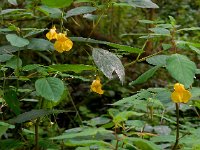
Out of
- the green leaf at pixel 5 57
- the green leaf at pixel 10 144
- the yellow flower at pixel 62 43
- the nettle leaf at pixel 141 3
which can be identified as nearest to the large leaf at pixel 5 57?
the green leaf at pixel 5 57

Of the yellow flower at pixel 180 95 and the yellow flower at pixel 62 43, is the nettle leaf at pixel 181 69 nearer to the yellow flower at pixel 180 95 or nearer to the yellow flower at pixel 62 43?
the yellow flower at pixel 180 95

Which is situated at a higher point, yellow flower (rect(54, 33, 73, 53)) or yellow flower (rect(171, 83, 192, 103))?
yellow flower (rect(54, 33, 73, 53))

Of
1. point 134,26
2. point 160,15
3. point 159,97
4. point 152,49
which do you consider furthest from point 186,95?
point 160,15

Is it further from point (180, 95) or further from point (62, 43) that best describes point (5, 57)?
point (180, 95)

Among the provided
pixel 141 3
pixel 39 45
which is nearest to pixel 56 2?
pixel 39 45

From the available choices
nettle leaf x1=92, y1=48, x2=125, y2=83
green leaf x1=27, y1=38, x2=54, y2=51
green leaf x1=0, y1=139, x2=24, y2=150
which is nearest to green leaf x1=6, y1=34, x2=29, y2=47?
green leaf x1=27, y1=38, x2=54, y2=51

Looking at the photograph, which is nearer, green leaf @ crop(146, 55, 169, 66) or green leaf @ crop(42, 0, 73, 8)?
green leaf @ crop(42, 0, 73, 8)

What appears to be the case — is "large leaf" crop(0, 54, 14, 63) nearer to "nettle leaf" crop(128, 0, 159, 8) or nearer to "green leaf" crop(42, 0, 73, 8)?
"green leaf" crop(42, 0, 73, 8)

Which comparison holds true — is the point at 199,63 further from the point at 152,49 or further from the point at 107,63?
the point at 107,63
